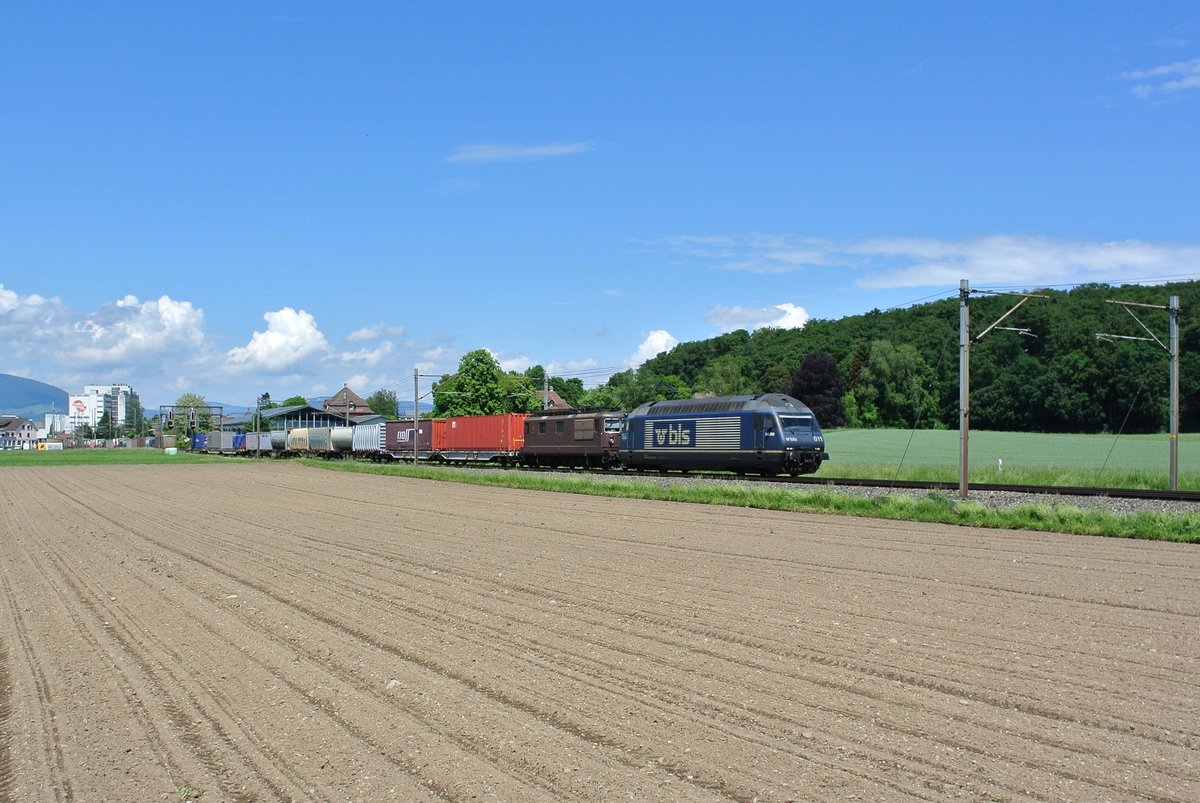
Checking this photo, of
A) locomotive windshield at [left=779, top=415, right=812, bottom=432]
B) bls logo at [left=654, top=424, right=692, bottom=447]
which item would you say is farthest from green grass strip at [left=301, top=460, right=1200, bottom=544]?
locomotive windshield at [left=779, top=415, right=812, bottom=432]

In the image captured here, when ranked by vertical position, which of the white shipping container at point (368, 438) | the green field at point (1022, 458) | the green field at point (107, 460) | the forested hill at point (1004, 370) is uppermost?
the forested hill at point (1004, 370)

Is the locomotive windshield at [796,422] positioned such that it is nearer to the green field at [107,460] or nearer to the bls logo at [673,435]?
the bls logo at [673,435]

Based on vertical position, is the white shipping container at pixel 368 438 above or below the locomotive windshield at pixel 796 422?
below

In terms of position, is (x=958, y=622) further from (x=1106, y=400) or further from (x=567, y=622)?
(x=1106, y=400)

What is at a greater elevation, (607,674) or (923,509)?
(923,509)

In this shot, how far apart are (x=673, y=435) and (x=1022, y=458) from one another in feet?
77.2

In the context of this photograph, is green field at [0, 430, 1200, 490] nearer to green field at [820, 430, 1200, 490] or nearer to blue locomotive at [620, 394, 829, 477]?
green field at [820, 430, 1200, 490]

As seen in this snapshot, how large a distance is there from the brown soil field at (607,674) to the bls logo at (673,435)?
2592 cm

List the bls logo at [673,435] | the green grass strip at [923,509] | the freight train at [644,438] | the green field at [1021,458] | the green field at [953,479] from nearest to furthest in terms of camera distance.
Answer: the green grass strip at [923,509]
the green field at [953,479]
the green field at [1021,458]
the freight train at [644,438]
the bls logo at [673,435]

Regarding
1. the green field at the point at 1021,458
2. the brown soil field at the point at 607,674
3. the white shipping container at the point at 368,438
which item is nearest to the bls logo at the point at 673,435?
the green field at the point at 1021,458

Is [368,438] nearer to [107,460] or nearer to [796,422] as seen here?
[107,460]

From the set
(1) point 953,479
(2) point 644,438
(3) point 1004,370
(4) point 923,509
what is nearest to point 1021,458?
(1) point 953,479

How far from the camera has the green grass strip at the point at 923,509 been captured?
21.4 meters

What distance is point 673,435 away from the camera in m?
47.1
